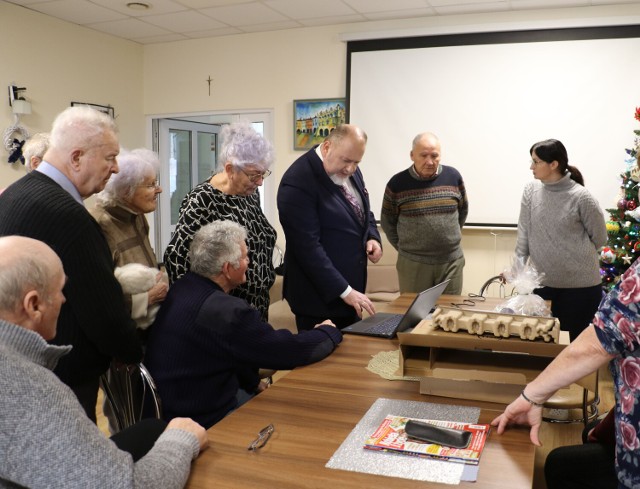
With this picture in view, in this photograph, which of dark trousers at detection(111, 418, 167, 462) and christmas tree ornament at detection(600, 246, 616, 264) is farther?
christmas tree ornament at detection(600, 246, 616, 264)

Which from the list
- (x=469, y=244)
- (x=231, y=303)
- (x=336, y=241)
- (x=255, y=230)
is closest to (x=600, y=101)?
(x=469, y=244)

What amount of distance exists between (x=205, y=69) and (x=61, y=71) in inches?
53.9

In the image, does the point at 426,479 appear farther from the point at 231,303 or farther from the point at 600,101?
the point at 600,101

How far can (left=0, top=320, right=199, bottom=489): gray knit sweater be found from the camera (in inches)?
38.4

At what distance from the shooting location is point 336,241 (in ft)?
9.41

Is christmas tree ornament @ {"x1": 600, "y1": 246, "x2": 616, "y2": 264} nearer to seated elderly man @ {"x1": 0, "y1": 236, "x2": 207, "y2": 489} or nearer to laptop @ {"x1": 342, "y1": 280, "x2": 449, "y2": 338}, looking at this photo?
laptop @ {"x1": 342, "y1": 280, "x2": 449, "y2": 338}

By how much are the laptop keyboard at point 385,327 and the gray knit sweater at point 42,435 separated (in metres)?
1.46

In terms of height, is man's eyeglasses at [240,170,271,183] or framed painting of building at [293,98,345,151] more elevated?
framed painting of building at [293,98,345,151]

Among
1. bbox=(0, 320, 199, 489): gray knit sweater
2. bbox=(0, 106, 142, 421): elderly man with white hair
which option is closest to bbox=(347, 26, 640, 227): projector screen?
bbox=(0, 106, 142, 421): elderly man with white hair

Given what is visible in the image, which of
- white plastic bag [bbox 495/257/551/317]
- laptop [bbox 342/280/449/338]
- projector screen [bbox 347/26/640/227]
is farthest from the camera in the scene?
projector screen [bbox 347/26/640/227]

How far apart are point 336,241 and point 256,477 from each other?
1675 millimetres

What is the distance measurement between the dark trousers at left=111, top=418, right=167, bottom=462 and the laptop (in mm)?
833

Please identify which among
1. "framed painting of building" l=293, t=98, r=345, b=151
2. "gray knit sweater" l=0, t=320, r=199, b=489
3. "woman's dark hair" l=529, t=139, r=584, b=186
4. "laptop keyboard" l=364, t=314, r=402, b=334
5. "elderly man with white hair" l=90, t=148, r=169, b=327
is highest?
"framed painting of building" l=293, t=98, r=345, b=151

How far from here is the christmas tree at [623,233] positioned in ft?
14.3
